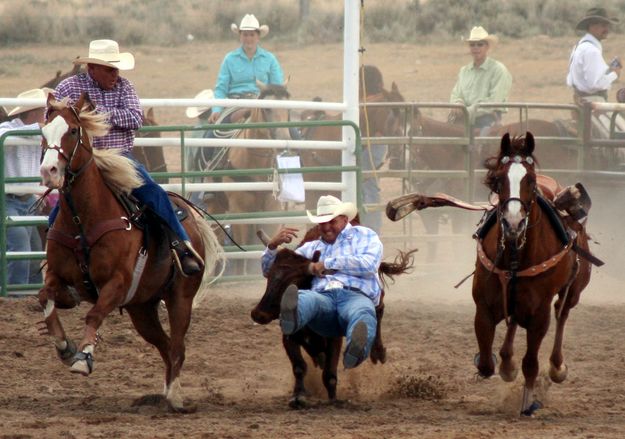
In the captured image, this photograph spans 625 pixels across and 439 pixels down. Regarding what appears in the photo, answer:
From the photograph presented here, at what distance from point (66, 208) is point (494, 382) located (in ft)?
10.5

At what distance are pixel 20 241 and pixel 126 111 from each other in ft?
11.3

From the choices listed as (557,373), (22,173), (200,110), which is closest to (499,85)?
(200,110)

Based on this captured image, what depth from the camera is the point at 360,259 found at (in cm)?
783

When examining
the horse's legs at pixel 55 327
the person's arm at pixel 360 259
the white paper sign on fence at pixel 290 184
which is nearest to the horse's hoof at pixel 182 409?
the horse's legs at pixel 55 327

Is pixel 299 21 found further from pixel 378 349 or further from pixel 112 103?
pixel 378 349

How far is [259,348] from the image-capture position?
986cm

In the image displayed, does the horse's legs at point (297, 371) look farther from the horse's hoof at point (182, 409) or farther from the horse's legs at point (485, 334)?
the horse's legs at point (485, 334)

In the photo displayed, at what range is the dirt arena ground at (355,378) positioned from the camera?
698 cm

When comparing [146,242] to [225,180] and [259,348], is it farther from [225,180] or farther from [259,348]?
[225,180]

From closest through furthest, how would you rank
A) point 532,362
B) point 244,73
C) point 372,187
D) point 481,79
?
point 532,362 → point 372,187 → point 244,73 → point 481,79

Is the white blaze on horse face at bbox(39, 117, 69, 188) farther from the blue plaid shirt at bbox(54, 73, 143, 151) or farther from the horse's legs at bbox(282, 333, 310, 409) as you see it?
the horse's legs at bbox(282, 333, 310, 409)

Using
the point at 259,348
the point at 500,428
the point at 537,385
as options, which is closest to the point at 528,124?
the point at 259,348

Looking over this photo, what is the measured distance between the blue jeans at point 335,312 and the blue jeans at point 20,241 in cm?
395

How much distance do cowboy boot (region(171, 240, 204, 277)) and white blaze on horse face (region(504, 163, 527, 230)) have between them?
2005mm
